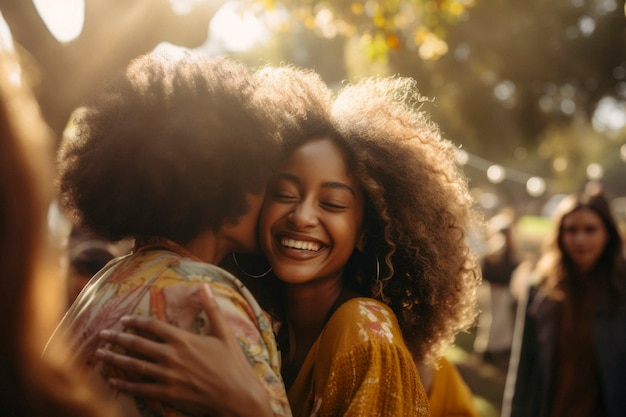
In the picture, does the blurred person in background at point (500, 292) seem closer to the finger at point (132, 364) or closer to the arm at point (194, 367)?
the arm at point (194, 367)

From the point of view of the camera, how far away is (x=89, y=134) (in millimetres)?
2164

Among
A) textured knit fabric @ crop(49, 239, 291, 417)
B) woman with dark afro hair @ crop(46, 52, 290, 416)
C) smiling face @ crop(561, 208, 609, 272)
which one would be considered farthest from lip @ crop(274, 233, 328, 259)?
smiling face @ crop(561, 208, 609, 272)

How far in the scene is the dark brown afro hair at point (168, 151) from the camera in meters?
1.93

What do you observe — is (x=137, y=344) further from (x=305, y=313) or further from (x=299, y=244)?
(x=305, y=313)

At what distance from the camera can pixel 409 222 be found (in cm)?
273

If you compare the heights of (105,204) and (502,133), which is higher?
(502,133)

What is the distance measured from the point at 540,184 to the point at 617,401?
18697 millimetres

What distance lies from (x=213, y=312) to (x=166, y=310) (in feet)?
0.41

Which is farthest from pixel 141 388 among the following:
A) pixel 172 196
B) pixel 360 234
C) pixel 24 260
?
pixel 360 234

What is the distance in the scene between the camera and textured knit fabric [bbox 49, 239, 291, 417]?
1.72 metres

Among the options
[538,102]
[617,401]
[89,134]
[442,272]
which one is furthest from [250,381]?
[538,102]

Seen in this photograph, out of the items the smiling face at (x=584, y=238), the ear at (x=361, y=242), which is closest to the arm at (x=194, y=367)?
the ear at (x=361, y=242)

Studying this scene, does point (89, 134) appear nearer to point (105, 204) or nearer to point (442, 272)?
point (105, 204)

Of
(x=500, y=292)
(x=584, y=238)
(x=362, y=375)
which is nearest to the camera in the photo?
(x=362, y=375)
